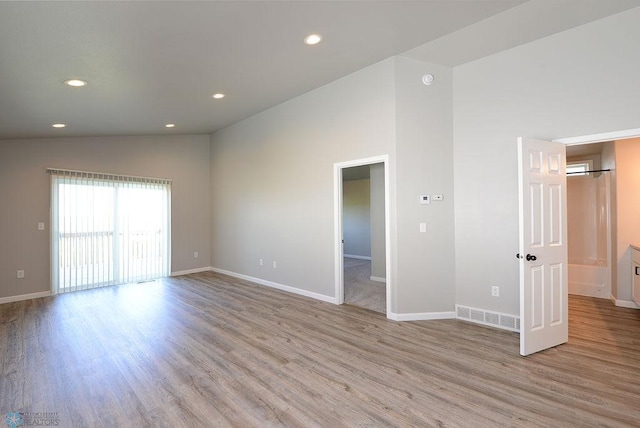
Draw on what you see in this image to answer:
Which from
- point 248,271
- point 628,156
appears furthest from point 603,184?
point 248,271

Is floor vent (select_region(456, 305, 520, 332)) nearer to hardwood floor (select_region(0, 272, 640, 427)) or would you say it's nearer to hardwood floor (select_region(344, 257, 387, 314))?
hardwood floor (select_region(0, 272, 640, 427))

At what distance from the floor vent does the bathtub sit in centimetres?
232

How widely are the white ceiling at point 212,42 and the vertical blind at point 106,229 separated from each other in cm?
142

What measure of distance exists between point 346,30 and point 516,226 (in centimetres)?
275

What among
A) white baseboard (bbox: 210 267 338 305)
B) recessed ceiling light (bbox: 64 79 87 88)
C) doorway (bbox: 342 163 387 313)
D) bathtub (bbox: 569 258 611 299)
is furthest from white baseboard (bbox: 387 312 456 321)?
recessed ceiling light (bbox: 64 79 87 88)

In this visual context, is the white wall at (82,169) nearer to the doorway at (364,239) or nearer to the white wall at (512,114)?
the doorway at (364,239)

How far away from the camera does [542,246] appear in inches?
118

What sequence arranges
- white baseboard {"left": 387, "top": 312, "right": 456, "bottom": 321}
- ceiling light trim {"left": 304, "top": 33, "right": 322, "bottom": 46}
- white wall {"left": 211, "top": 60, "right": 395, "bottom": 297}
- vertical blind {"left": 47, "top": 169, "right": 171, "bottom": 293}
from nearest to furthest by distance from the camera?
ceiling light trim {"left": 304, "top": 33, "right": 322, "bottom": 46} → white baseboard {"left": 387, "top": 312, "right": 456, "bottom": 321} → white wall {"left": 211, "top": 60, "right": 395, "bottom": 297} → vertical blind {"left": 47, "top": 169, "right": 171, "bottom": 293}

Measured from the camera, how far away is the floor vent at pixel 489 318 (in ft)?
11.5

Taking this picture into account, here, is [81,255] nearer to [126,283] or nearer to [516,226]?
[126,283]

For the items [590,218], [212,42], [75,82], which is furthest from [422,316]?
[75,82]

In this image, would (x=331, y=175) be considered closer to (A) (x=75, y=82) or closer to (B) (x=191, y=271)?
(A) (x=75, y=82)

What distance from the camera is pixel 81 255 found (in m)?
5.51

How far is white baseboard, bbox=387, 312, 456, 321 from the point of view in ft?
12.5
